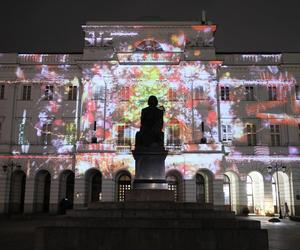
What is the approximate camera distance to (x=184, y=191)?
36.0m

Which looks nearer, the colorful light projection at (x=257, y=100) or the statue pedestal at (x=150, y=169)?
the statue pedestal at (x=150, y=169)

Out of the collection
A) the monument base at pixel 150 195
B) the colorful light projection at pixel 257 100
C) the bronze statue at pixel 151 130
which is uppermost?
the colorful light projection at pixel 257 100

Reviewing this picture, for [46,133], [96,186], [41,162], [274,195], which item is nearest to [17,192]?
[41,162]

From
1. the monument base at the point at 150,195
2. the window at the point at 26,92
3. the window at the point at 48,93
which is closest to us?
the monument base at the point at 150,195

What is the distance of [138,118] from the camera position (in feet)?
124

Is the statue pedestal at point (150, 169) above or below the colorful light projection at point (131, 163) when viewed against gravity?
below

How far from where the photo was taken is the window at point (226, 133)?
38.9 metres

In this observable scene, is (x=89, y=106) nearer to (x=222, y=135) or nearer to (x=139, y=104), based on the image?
(x=139, y=104)

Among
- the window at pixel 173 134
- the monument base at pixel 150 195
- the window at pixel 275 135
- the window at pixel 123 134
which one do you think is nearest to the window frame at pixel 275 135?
the window at pixel 275 135

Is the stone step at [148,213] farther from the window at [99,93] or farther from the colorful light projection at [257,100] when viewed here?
the colorful light projection at [257,100]

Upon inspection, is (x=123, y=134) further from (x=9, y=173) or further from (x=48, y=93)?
(x=9, y=173)

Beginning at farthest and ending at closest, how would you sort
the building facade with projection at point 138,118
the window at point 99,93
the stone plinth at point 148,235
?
the window at point 99,93 → the building facade with projection at point 138,118 → the stone plinth at point 148,235

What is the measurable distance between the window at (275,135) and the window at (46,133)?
2335 centimetres

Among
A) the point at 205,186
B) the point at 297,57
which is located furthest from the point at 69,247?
the point at 297,57
